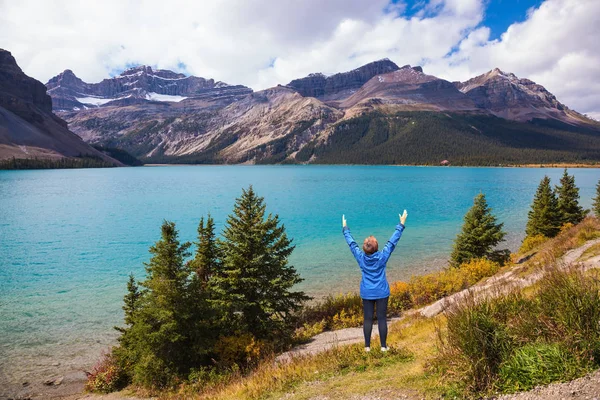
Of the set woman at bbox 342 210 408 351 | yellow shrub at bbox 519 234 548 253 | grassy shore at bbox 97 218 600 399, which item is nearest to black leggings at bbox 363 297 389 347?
woman at bbox 342 210 408 351

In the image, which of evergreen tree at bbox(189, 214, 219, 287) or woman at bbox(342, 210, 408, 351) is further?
evergreen tree at bbox(189, 214, 219, 287)

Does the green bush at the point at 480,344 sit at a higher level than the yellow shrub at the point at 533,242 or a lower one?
higher

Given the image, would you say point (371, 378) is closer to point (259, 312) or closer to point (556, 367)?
point (556, 367)

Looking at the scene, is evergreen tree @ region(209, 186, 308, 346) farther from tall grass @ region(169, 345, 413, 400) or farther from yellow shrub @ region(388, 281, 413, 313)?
yellow shrub @ region(388, 281, 413, 313)

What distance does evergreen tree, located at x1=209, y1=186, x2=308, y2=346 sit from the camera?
16.5m

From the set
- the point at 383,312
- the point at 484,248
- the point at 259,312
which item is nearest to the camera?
the point at 383,312

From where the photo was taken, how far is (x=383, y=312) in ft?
28.8

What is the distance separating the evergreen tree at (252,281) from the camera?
54.2 ft

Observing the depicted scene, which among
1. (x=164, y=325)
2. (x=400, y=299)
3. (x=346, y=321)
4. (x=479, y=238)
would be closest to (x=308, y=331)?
(x=346, y=321)

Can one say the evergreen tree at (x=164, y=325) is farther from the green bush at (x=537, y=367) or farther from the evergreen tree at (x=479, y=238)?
the evergreen tree at (x=479, y=238)

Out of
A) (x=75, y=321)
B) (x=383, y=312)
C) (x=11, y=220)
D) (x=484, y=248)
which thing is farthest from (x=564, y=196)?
(x=11, y=220)

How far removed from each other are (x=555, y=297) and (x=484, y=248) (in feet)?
79.9

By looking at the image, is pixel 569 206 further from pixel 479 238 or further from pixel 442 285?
pixel 442 285

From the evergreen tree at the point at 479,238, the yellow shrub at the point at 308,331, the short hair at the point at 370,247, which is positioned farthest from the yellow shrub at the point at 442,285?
the short hair at the point at 370,247
